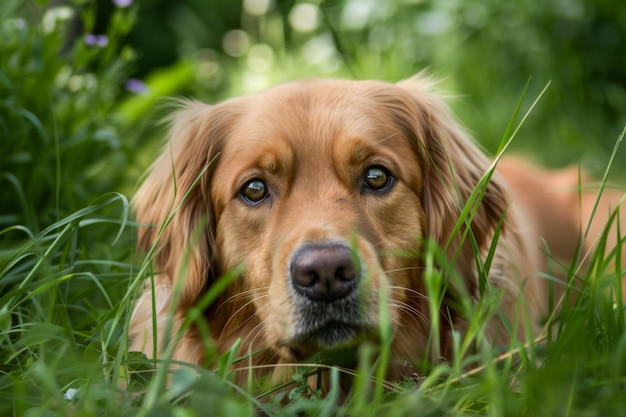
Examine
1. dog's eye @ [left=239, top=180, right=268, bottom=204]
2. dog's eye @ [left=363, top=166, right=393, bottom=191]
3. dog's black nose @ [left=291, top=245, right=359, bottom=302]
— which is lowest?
dog's black nose @ [left=291, top=245, right=359, bottom=302]

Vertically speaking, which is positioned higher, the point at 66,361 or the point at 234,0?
Answer: the point at 234,0

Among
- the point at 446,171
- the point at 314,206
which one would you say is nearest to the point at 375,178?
the point at 314,206

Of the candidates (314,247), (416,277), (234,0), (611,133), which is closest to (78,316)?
(314,247)

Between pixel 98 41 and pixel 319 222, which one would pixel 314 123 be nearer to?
pixel 319 222

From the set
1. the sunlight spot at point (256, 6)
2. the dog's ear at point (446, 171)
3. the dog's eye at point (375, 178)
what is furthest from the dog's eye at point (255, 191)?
the sunlight spot at point (256, 6)

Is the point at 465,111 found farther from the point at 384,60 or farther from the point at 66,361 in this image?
the point at 66,361

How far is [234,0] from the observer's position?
400 inches

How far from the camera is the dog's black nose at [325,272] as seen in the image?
236 cm

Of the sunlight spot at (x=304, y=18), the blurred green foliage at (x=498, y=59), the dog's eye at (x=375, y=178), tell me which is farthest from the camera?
the sunlight spot at (x=304, y=18)

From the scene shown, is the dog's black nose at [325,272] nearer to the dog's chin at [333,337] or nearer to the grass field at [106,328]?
the dog's chin at [333,337]

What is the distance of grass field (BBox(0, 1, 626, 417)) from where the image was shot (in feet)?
6.10

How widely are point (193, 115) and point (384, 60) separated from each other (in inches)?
143

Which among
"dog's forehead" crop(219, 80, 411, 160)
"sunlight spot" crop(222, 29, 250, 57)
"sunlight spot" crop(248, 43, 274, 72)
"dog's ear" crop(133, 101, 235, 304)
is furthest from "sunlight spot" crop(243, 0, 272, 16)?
"dog's forehead" crop(219, 80, 411, 160)

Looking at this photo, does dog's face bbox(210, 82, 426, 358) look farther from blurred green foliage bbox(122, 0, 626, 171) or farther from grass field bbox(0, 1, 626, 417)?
blurred green foliage bbox(122, 0, 626, 171)
